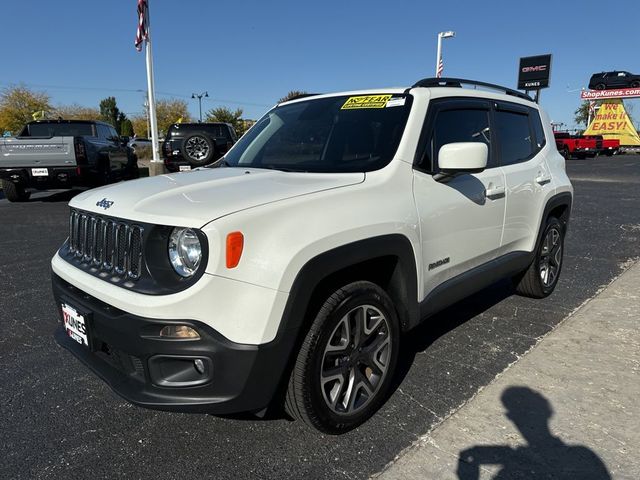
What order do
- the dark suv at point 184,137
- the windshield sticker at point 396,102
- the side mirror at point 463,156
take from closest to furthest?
1. the side mirror at point 463,156
2. the windshield sticker at point 396,102
3. the dark suv at point 184,137

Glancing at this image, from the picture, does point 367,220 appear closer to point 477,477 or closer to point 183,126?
point 477,477

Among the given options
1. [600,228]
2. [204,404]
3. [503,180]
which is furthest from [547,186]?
[600,228]

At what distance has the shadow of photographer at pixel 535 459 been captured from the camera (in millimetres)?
2168

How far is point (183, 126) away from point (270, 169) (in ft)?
39.3

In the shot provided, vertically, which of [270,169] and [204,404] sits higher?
[270,169]

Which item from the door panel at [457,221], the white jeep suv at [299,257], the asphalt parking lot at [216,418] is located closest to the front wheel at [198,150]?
the white jeep suv at [299,257]

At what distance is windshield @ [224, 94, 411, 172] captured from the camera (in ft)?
9.32

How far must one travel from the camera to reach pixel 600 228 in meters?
7.99

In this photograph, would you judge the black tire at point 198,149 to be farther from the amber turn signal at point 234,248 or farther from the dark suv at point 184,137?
the dark suv at point 184,137

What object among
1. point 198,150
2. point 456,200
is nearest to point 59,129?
point 198,150

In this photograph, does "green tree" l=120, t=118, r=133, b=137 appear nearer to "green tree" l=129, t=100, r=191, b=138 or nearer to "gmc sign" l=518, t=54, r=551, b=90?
"green tree" l=129, t=100, r=191, b=138

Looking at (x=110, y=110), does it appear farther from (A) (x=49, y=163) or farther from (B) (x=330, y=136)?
(B) (x=330, y=136)

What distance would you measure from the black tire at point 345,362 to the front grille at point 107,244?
2.84ft

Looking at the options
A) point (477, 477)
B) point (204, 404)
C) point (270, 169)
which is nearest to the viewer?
point (204, 404)
